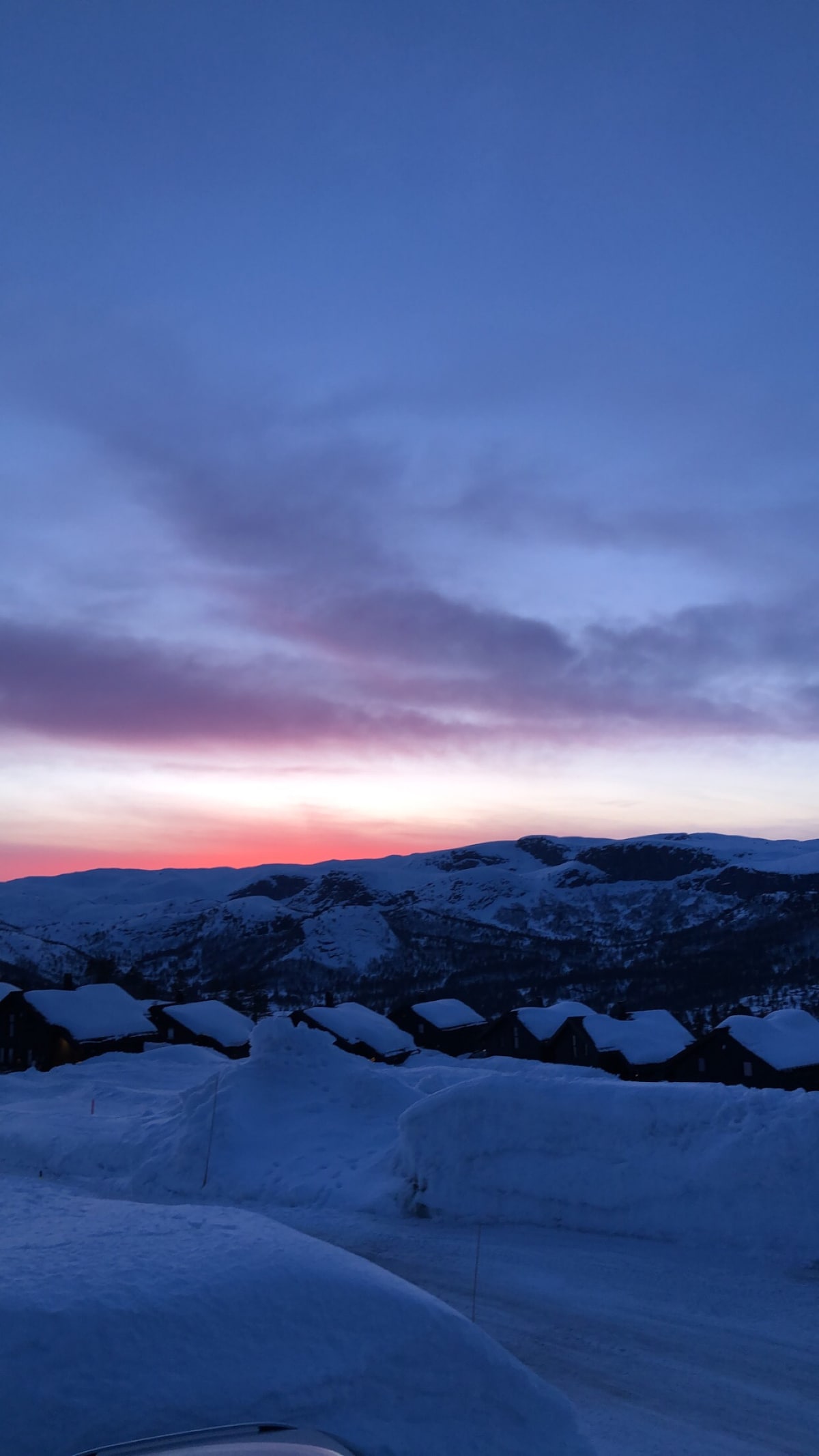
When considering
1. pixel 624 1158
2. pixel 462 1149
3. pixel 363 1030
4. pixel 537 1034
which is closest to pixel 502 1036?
pixel 537 1034

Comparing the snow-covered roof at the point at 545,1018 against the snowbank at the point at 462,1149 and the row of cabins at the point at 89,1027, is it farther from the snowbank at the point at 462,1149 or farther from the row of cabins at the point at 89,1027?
the snowbank at the point at 462,1149

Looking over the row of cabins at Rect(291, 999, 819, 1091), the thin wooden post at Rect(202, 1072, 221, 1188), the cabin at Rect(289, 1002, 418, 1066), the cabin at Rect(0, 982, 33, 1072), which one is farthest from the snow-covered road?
the cabin at Rect(0, 982, 33, 1072)

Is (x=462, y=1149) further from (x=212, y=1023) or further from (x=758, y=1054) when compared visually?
(x=212, y=1023)

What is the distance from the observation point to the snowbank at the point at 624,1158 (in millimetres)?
14125

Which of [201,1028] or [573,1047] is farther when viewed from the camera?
[201,1028]

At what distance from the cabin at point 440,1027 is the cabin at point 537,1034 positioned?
3479mm

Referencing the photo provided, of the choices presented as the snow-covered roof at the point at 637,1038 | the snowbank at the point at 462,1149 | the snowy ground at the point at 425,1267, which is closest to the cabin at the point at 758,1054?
the snow-covered roof at the point at 637,1038

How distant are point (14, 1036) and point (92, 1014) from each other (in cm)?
610

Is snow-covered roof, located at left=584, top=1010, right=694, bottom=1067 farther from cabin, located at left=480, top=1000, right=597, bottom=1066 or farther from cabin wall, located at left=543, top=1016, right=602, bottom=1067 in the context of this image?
cabin, located at left=480, top=1000, right=597, bottom=1066

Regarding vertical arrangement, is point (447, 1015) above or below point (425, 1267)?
below

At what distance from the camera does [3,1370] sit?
6.33 metres

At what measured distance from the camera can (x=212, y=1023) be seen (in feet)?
229

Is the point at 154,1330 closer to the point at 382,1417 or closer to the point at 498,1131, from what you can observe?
the point at 382,1417

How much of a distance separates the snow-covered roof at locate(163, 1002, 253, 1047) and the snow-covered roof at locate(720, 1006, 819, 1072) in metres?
35.2
